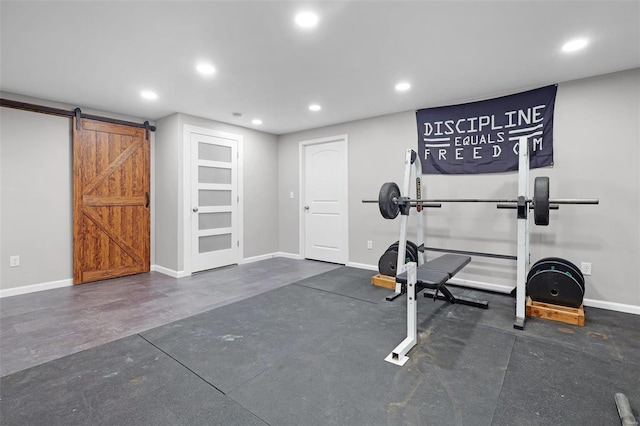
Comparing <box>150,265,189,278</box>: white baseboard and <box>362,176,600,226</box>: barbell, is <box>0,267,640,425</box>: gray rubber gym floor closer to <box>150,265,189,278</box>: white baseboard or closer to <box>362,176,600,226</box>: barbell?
<box>362,176,600,226</box>: barbell

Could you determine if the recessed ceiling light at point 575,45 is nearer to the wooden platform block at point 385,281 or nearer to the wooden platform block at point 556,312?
the wooden platform block at point 556,312

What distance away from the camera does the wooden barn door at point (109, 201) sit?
4055mm

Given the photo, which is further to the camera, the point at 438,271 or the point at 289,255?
the point at 289,255

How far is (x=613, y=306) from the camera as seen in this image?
3.00 metres

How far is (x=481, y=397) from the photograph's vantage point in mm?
Result: 1720

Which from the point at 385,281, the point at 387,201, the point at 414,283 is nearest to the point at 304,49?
the point at 387,201

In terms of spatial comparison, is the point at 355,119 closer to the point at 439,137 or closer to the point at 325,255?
the point at 439,137

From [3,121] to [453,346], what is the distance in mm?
5215

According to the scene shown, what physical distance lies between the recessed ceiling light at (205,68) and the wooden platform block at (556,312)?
3.79 m

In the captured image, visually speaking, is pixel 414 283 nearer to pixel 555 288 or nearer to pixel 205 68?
pixel 555 288

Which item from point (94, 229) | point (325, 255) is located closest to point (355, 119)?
point (325, 255)

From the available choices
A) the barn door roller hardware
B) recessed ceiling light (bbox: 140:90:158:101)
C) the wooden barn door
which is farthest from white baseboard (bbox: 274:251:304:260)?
recessed ceiling light (bbox: 140:90:158:101)

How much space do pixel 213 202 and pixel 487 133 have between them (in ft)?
13.1

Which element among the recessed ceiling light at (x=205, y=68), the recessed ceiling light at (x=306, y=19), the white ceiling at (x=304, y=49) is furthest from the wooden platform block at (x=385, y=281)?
the recessed ceiling light at (x=205, y=68)
